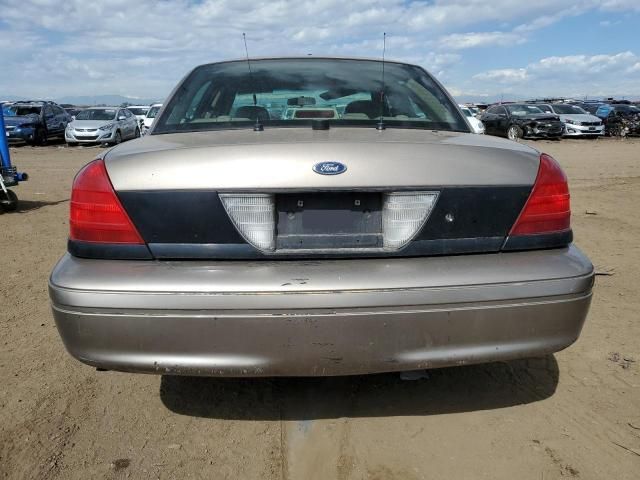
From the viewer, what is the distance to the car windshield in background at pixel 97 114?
22.6m

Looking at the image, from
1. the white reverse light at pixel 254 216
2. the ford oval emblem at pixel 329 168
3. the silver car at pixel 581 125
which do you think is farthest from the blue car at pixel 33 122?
the ford oval emblem at pixel 329 168

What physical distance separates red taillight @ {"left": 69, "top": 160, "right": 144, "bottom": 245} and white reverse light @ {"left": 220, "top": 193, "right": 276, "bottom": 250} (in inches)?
14.6

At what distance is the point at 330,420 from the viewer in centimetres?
261

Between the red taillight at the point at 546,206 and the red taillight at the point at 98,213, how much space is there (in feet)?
4.91

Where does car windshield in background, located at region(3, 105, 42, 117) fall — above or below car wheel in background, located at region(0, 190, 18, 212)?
below

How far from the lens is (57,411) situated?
2.71 m

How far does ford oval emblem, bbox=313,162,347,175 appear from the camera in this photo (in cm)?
209

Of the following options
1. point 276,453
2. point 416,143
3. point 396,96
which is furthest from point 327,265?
point 396,96

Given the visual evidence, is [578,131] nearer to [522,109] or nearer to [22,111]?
[522,109]

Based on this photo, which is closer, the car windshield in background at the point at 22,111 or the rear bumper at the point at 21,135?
the rear bumper at the point at 21,135

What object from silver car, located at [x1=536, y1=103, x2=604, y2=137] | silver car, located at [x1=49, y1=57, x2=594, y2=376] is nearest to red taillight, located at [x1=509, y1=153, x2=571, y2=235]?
silver car, located at [x1=49, y1=57, x2=594, y2=376]

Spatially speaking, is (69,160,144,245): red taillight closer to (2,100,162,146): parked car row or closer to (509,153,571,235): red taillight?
(509,153,571,235): red taillight

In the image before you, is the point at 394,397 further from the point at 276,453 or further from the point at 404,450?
the point at 276,453

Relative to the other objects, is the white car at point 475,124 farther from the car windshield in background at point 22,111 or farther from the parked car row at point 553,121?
the car windshield in background at point 22,111
